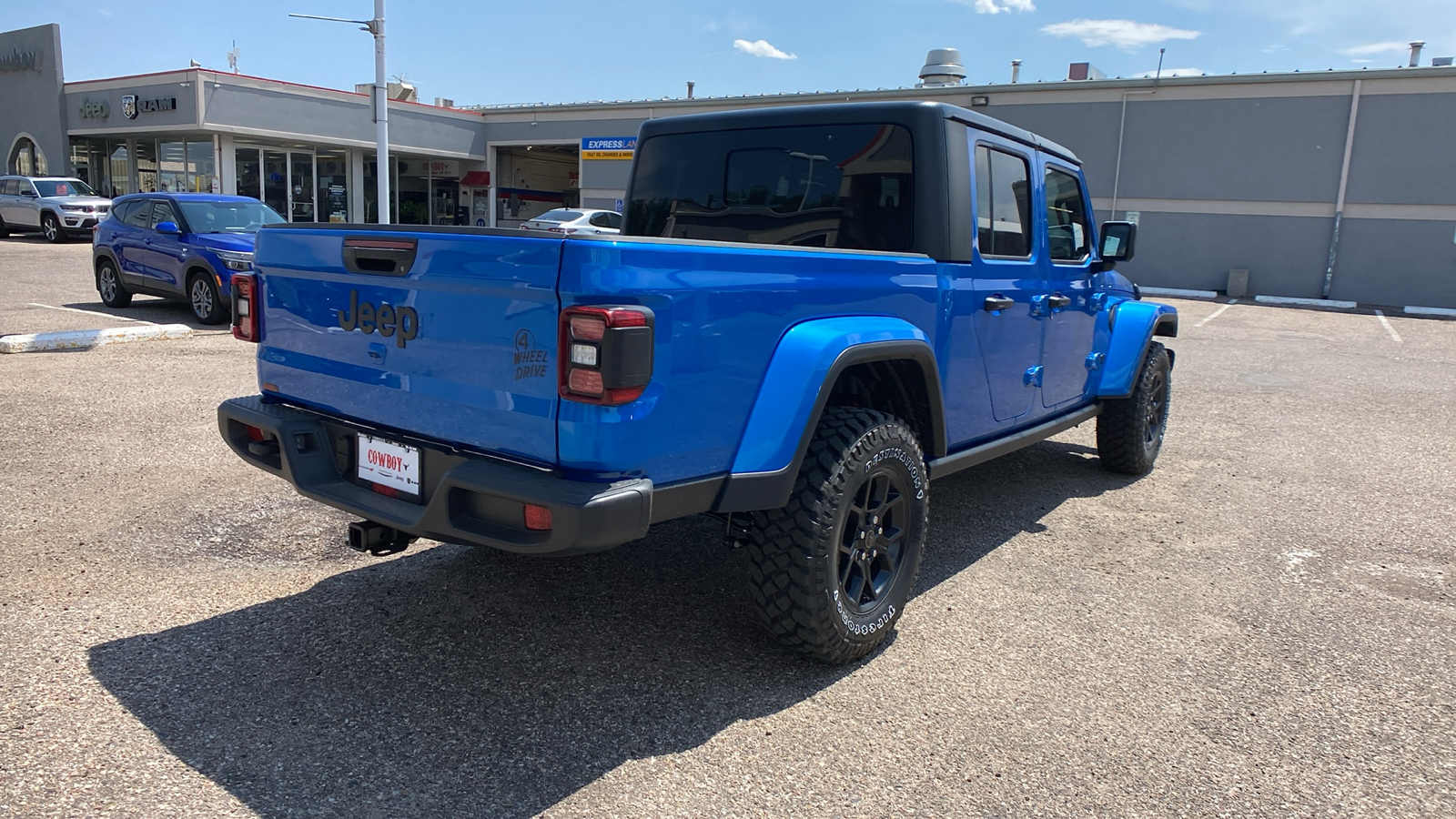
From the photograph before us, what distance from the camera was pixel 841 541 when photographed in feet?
10.8

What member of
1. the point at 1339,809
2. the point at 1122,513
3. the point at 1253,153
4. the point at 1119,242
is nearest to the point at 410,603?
the point at 1339,809

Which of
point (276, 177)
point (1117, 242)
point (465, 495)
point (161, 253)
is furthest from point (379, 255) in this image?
point (276, 177)

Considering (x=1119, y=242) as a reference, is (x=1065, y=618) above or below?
below

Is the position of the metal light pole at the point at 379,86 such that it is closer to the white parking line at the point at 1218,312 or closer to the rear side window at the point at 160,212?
the rear side window at the point at 160,212

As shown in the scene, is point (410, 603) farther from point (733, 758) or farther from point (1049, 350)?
point (1049, 350)

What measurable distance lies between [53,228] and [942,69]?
22.2 meters

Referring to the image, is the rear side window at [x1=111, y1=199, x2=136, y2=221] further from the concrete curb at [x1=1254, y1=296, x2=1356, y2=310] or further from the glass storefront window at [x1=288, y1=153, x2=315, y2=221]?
the concrete curb at [x1=1254, y1=296, x2=1356, y2=310]

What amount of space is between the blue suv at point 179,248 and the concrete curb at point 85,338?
1004 millimetres

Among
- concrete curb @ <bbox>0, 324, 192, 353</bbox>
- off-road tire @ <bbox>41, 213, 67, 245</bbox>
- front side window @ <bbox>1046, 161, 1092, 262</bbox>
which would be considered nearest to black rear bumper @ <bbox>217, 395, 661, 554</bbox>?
front side window @ <bbox>1046, 161, 1092, 262</bbox>

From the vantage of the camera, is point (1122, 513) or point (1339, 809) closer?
point (1339, 809)

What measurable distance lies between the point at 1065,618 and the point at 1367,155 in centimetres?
2318

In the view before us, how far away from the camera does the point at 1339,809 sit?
8.64ft

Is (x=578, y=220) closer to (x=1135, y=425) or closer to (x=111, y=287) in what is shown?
(x=111, y=287)

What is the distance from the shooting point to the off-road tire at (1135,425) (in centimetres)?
598
